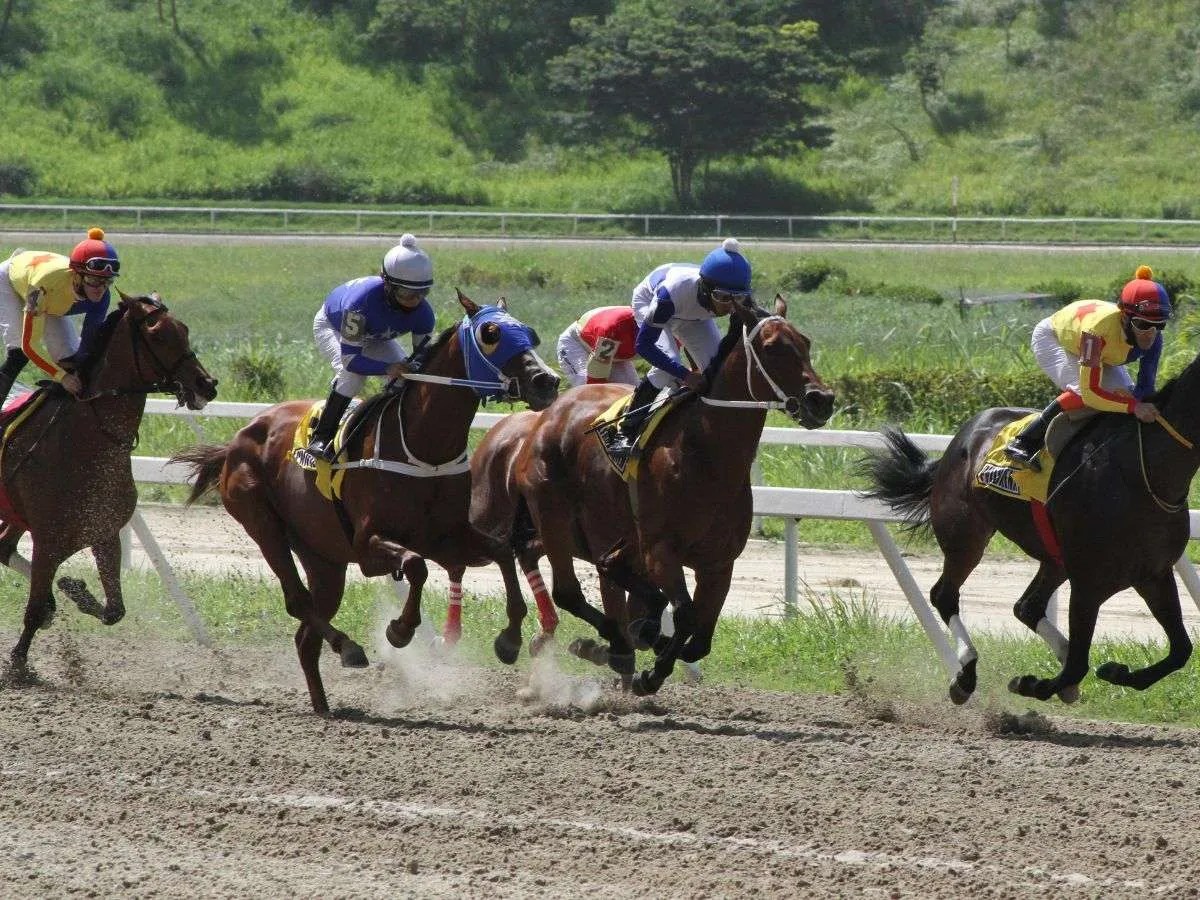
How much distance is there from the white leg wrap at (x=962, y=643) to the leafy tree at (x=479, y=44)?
43285 mm

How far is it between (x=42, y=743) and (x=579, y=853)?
2.42 metres

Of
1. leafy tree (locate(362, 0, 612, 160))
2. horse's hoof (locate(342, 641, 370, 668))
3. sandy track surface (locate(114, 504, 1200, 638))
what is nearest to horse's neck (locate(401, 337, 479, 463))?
horse's hoof (locate(342, 641, 370, 668))

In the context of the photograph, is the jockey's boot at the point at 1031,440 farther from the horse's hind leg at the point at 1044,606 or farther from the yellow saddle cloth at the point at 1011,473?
the horse's hind leg at the point at 1044,606

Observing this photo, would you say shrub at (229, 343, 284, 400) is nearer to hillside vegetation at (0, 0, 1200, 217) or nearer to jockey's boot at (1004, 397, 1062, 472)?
jockey's boot at (1004, 397, 1062, 472)

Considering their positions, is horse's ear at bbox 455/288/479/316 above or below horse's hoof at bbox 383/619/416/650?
above

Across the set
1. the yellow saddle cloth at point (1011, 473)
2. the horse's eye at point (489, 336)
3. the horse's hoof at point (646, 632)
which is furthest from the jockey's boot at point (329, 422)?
the yellow saddle cloth at point (1011, 473)

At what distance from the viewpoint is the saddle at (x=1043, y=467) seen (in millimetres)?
6934

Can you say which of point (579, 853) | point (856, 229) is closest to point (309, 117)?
point (856, 229)

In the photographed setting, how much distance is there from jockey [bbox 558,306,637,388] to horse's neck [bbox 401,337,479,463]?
1368 millimetres

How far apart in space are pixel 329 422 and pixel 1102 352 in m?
3.08

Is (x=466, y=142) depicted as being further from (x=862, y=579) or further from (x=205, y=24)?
(x=862, y=579)

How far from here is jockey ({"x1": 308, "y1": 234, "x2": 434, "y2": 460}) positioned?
22.9ft

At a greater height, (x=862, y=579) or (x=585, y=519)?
(x=585, y=519)

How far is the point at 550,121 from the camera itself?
4841 cm
